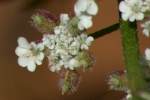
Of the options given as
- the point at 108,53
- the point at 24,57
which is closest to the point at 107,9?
the point at 108,53

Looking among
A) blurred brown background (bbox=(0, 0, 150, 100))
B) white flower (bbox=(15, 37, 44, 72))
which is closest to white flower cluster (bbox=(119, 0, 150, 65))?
white flower (bbox=(15, 37, 44, 72))

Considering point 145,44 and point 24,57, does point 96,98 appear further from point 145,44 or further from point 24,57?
point 24,57

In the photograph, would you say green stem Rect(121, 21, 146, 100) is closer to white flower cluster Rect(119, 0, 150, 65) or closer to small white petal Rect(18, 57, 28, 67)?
white flower cluster Rect(119, 0, 150, 65)

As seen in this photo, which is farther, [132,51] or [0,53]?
[0,53]

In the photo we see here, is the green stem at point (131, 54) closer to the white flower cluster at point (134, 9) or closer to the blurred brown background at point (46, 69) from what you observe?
the white flower cluster at point (134, 9)

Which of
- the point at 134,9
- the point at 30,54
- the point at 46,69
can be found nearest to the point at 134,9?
the point at 134,9
